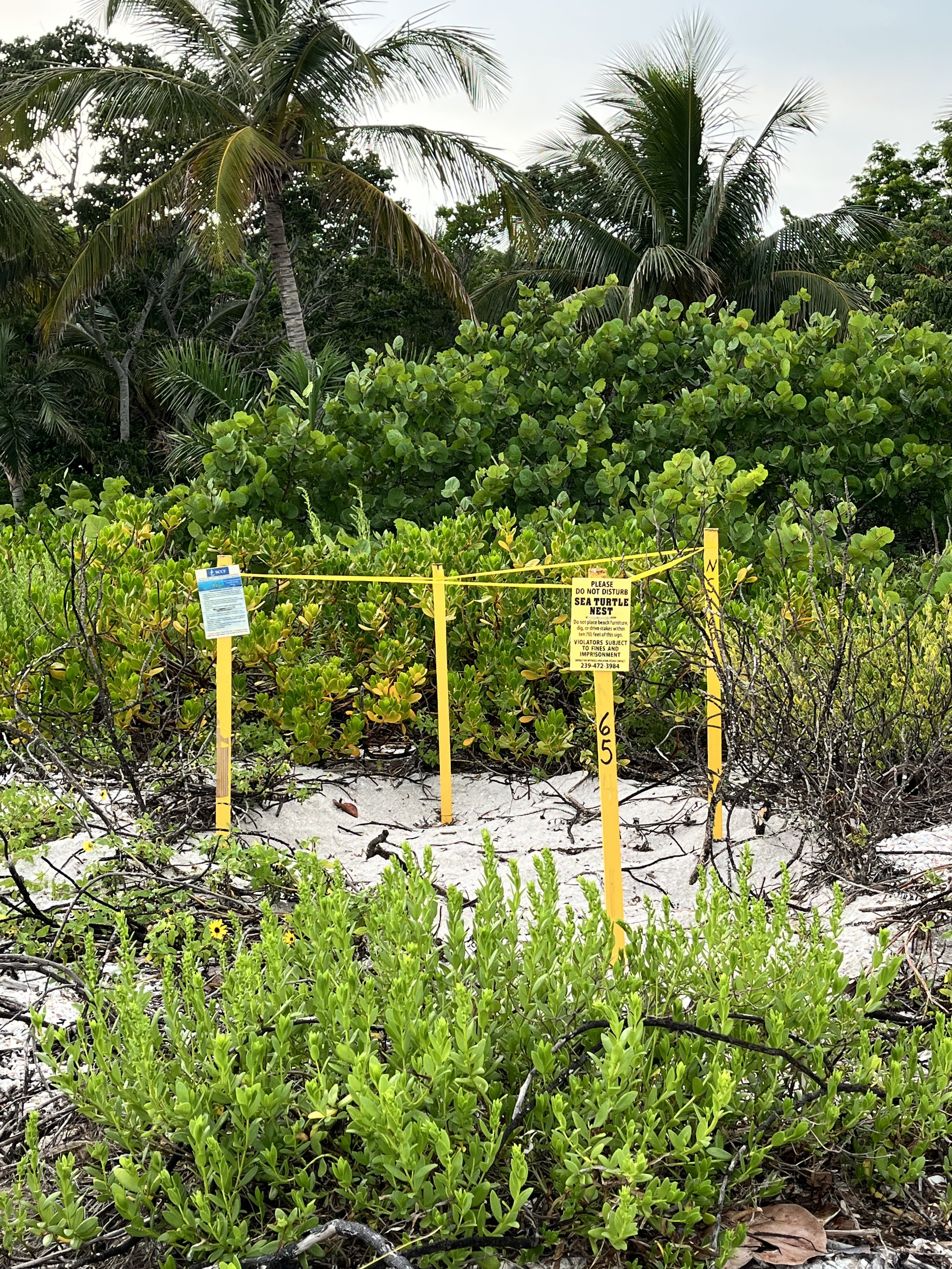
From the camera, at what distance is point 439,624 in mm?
4270

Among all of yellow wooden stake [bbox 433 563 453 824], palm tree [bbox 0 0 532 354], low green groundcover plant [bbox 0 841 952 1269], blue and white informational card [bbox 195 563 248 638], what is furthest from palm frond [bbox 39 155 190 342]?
low green groundcover plant [bbox 0 841 952 1269]

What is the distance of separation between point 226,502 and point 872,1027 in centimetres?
467

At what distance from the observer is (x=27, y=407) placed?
19188 mm

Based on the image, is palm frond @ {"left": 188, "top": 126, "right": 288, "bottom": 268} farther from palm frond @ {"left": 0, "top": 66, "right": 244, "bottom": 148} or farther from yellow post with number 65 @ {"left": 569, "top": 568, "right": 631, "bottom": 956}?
yellow post with number 65 @ {"left": 569, "top": 568, "right": 631, "bottom": 956}

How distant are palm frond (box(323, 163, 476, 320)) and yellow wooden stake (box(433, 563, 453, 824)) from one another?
10.6m

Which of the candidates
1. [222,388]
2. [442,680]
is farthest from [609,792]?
[222,388]

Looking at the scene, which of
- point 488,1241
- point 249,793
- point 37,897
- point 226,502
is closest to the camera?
point 488,1241

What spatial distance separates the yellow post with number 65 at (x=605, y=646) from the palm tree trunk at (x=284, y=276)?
41.5ft

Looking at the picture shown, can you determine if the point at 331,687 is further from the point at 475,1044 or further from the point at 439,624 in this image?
the point at 475,1044

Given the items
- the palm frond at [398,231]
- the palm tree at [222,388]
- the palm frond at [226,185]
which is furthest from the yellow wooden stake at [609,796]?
the palm frond at [398,231]

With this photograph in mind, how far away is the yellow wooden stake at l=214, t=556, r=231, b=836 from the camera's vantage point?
11.4ft

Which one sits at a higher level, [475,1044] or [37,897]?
[475,1044]

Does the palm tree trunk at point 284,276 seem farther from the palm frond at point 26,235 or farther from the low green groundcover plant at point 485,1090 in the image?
the low green groundcover plant at point 485,1090

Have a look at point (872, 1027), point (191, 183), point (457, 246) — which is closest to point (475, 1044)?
point (872, 1027)
